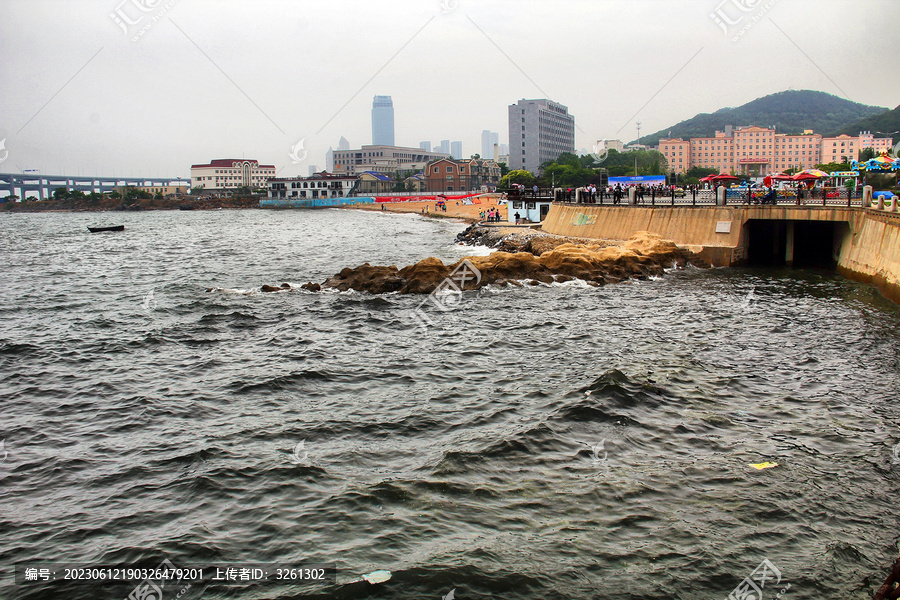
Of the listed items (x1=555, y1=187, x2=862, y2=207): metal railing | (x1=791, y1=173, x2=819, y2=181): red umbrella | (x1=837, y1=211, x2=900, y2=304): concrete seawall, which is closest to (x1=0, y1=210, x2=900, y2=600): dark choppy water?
(x1=837, y1=211, x2=900, y2=304): concrete seawall

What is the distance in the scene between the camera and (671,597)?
7.99 meters

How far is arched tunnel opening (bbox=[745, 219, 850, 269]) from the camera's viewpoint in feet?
118

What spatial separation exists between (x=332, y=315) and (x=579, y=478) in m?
16.5

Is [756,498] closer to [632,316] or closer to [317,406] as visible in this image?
[317,406]

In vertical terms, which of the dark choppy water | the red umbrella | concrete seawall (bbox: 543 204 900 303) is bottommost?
the dark choppy water

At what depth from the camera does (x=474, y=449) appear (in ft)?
39.9

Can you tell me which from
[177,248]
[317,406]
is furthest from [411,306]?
[177,248]

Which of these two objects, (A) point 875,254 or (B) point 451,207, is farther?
(B) point 451,207

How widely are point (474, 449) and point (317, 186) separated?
581ft

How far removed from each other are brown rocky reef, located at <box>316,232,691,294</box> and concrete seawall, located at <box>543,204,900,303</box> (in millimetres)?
2550

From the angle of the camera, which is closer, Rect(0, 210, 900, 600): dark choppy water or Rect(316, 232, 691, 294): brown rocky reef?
Rect(0, 210, 900, 600): dark choppy water

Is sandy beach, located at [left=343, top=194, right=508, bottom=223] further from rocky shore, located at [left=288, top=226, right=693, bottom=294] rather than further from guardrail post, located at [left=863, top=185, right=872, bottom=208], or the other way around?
guardrail post, located at [left=863, top=185, right=872, bottom=208]

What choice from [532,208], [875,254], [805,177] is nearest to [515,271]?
[875,254]

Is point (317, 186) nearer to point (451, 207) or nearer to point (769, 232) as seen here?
point (451, 207)
